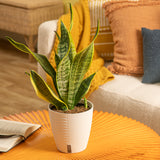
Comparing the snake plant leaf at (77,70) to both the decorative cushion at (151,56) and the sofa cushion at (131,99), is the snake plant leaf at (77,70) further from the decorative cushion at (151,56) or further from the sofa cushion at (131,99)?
the decorative cushion at (151,56)

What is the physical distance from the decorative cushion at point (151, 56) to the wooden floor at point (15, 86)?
3.24ft

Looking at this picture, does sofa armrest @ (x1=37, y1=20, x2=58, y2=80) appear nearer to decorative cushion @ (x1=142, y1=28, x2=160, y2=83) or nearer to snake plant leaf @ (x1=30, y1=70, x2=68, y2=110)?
decorative cushion @ (x1=142, y1=28, x2=160, y2=83)

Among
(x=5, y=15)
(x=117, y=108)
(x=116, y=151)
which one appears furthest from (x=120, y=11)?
(x=5, y=15)

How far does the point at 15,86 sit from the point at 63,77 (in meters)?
1.99

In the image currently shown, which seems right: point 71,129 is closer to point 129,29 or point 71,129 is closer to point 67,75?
point 67,75

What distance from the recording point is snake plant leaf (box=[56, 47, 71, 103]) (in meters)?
1.00

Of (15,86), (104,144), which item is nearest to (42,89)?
(104,144)

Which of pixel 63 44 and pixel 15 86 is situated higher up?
pixel 63 44

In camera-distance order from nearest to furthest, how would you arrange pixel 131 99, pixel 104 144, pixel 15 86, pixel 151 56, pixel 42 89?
pixel 42 89 < pixel 104 144 < pixel 131 99 < pixel 151 56 < pixel 15 86

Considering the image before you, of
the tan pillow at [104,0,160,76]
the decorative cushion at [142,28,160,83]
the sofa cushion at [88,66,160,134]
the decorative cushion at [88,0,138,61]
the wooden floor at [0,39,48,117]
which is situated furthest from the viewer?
the wooden floor at [0,39,48,117]

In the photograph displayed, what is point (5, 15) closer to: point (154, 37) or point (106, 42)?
Answer: point (106, 42)

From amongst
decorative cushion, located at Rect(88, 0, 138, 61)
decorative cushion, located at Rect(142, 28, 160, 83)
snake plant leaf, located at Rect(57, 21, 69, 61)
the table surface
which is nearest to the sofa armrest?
decorative cushion, located at Rect(88, 0, 138, 61)

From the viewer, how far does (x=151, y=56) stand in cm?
180

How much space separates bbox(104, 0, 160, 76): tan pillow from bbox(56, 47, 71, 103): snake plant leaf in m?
0.93
